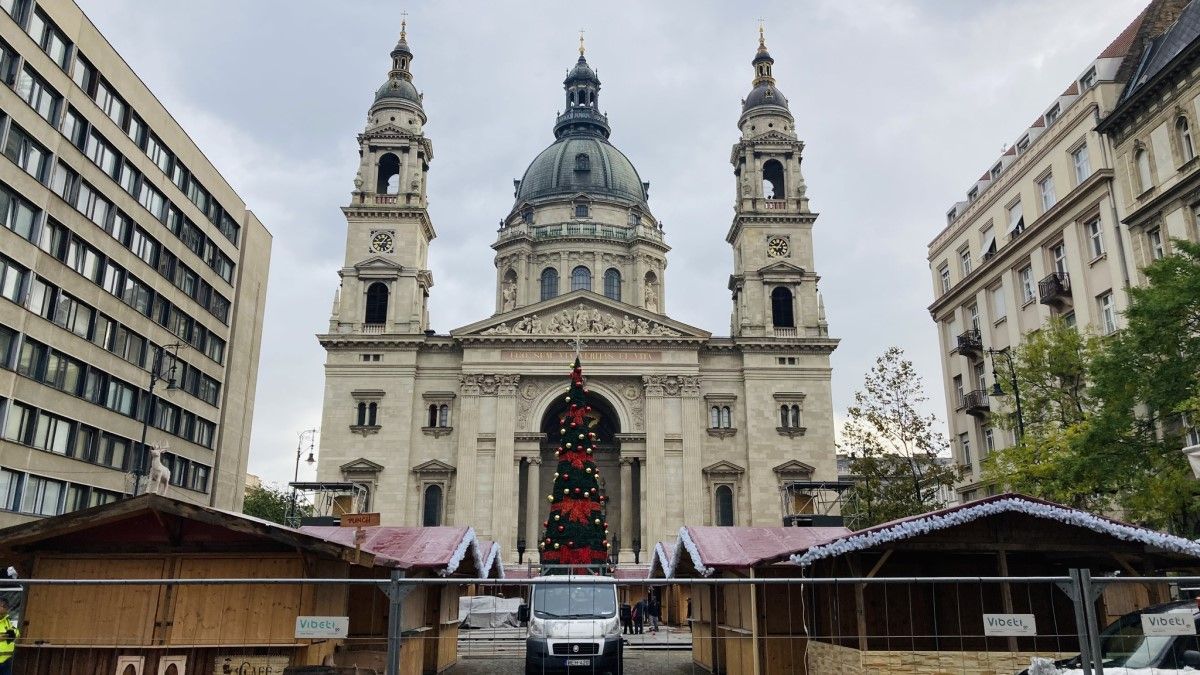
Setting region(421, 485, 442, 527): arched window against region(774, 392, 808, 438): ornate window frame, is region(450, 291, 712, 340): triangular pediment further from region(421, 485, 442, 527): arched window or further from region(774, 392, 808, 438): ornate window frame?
region(421, 485, 442, 527): arched window

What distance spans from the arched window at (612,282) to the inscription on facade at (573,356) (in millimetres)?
15102

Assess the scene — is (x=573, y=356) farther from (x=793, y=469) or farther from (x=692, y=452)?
(x=793, y=469)

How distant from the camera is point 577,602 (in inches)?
693

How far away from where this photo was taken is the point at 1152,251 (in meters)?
31.2

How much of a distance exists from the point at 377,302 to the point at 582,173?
83.1ft

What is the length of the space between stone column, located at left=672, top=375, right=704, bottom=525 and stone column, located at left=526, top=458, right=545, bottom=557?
8.44 meters

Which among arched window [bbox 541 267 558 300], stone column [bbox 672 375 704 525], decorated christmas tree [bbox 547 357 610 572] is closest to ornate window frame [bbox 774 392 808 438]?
stone column [bbox 672 375 704 525]

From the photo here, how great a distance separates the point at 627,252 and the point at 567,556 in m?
35.8

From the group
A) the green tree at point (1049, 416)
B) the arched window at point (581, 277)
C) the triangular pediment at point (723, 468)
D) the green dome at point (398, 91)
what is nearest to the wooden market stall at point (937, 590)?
the green tree at point (1049, 416)

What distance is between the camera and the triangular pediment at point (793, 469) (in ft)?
181

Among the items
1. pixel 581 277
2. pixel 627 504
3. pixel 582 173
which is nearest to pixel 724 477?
pixel 627 504

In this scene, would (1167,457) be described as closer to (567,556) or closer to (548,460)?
(567,556)

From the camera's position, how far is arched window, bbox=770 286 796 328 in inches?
2352

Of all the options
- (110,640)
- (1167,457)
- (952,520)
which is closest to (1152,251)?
(1167,457)
